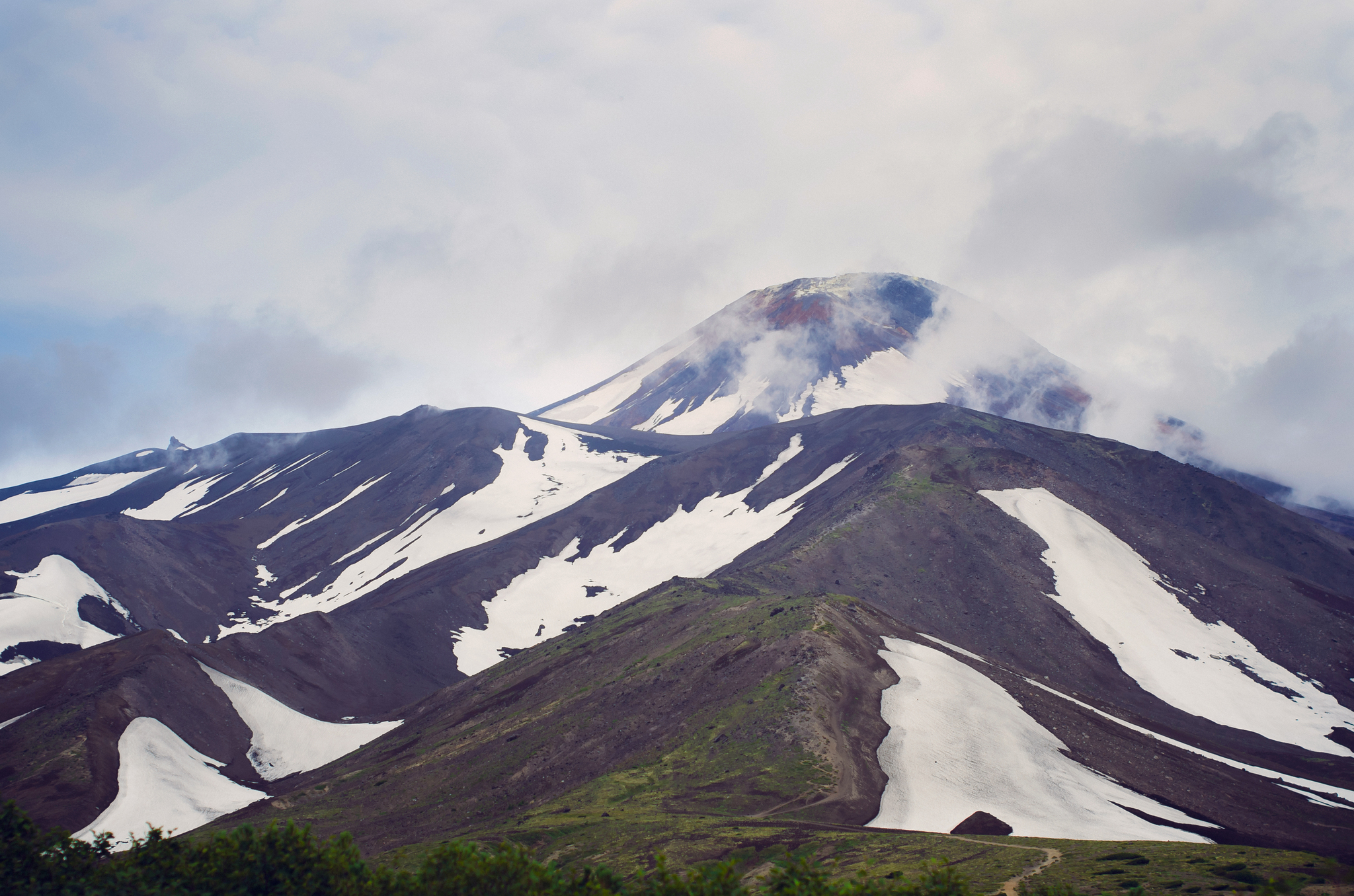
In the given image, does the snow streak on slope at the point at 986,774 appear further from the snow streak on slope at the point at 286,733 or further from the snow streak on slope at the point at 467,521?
the snow streak on slope at the point at 467,521

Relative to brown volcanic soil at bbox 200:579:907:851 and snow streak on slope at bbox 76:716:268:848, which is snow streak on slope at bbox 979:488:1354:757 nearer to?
brown volcanic soil at bbox 200:579:907:851

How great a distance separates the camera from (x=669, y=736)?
5431 cm

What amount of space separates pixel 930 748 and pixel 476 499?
136286 mm

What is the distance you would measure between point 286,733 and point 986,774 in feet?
216

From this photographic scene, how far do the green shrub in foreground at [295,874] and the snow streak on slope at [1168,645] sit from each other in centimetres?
6891

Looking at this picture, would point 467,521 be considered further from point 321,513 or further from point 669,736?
point 669,736

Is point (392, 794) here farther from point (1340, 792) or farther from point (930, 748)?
point (1340, 792)

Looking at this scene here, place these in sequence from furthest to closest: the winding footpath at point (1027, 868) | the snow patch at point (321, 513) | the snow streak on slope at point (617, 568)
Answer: the snow patch at point (321, 513), the snow streak on slope at point (617, 568), the winding footpath at point (1027, 868)

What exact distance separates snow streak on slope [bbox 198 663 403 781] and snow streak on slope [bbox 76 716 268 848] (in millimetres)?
6501

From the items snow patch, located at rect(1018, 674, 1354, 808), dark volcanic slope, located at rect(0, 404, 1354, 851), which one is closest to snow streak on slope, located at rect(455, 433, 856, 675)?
dark volcanic slope, located at rect(0, 404, 1354, 851)

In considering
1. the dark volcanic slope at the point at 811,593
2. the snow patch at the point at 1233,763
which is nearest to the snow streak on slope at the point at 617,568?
the dark volcanic slope at the point at 811,593

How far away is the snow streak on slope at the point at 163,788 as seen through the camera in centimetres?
6012

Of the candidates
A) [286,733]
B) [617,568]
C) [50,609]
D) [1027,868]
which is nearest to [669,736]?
[1027,868]

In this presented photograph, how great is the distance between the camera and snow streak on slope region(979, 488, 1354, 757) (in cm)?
7606
